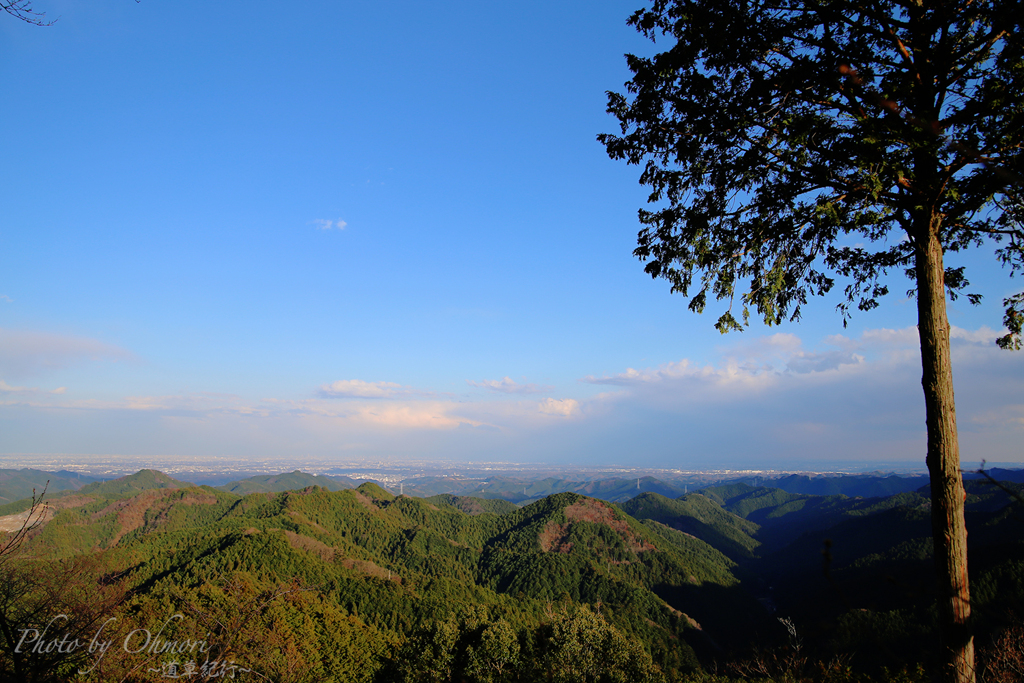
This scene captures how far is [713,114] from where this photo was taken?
784 centimetres

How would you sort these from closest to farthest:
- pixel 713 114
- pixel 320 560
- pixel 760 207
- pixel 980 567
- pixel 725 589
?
1. pixel 713 114
2. pixel 760 207
3. pixel 980 567
4. pixel 320 560
5. pixel 725 589

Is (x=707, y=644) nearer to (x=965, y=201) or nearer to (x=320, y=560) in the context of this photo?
(x=320, y=560)

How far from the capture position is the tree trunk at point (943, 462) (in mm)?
6133

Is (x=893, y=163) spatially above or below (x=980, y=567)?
above

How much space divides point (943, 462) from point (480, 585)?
148m

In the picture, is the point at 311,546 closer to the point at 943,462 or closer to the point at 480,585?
A: the point at 480,585

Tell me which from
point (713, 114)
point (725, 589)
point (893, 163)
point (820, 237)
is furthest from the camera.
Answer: point (725, 589)

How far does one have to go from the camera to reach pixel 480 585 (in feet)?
456

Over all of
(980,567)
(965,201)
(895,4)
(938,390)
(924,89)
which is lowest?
(980,567)

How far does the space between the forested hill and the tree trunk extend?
1.66ft

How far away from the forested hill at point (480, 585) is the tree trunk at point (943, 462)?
1.66ft

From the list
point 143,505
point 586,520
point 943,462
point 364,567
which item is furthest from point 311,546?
point 943,462

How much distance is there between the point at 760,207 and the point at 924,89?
2.47 meters

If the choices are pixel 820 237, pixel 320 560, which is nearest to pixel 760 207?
pixel 820 237
